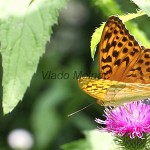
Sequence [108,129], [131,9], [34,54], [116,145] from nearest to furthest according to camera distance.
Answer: [34,54] < [108,129] < [116,145] < [131,9]

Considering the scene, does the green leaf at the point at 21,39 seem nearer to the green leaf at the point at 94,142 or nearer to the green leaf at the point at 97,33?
the green leaf at the point at 97,33

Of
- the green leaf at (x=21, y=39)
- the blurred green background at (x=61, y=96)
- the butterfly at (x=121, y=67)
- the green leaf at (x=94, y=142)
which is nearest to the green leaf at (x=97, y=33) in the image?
the butterfly at (x=121, y=67)

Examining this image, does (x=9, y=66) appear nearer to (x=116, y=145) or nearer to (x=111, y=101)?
(x=111, y=101)

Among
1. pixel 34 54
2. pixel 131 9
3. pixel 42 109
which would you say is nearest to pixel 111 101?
pixel 34 54

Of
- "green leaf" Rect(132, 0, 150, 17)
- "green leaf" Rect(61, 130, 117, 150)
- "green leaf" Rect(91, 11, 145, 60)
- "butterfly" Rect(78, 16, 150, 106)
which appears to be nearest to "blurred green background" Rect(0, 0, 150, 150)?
"green leaf" Rect(61, 130, 117, 150)

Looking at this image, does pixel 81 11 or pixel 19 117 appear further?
pixel 81 11

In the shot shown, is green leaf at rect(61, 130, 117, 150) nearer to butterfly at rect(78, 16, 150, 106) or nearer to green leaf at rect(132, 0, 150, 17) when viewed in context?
butterfly at rect(78, 16, 150, 106)
